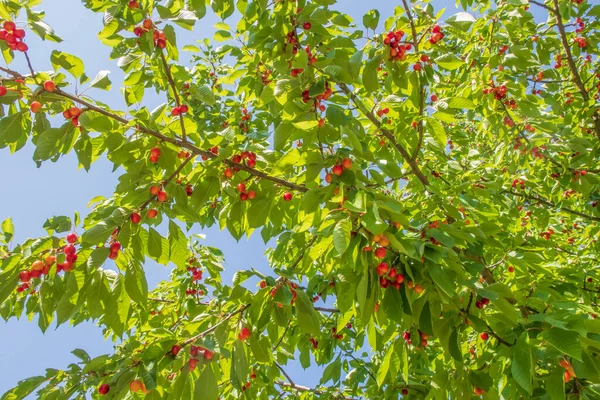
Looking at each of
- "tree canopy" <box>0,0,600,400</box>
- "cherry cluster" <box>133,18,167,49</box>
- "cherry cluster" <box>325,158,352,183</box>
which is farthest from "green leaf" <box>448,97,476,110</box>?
"cherry cluster" <box>133,18,167,49</box>

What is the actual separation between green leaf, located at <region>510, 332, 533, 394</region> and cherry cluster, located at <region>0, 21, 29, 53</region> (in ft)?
8.27

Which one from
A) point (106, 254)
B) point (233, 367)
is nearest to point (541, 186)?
point (233, 367)

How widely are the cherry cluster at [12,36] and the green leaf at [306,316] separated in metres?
1.77

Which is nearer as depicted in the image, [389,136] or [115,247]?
[115,247]

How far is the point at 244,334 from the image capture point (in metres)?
1.82

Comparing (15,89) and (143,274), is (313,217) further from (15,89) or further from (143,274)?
(15,89)

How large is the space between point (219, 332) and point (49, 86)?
1.38 m

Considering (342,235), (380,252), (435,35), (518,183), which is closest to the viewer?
(342,235)

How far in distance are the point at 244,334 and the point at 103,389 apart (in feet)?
2.22

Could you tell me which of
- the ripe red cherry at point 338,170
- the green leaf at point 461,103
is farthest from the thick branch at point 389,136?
the ripe red cherry at point 338,170

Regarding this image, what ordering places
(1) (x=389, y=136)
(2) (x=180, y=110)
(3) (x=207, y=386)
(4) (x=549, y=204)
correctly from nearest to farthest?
1. (3) (x=207, y=386)
2. (2) (x=180, y=110)
3. (1) (x=389, y=136)
4. (4) (x=549, y=204)

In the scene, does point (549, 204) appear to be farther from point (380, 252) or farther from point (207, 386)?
point (207, 386)

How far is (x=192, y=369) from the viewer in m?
A: 1.75

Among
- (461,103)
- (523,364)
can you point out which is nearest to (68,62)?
(461,103)
